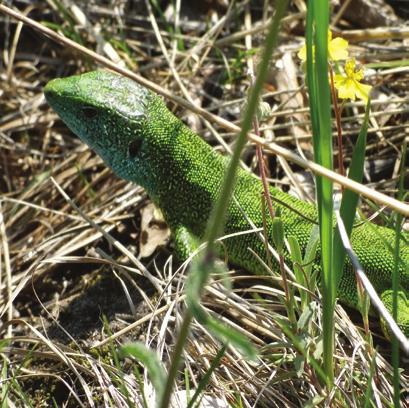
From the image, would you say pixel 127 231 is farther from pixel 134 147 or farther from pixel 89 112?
pixel 89 112

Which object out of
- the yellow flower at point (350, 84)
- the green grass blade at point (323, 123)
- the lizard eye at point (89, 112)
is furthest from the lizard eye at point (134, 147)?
the green grass blade at point (323, 123)

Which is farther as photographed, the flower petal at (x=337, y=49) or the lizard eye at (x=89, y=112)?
the lizard eye at (x=89, y=112)

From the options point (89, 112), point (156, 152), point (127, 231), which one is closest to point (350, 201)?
point (156, 152)

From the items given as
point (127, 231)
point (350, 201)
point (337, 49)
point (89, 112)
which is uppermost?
point (337, 49)

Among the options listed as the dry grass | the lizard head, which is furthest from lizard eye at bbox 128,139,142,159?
the dry grass

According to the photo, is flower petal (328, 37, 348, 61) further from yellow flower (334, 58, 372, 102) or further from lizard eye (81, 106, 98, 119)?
lizard eye (81, 106, 98, 119)

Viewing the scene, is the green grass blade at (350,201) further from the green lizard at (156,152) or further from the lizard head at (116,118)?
the lizard head at (116,118)
